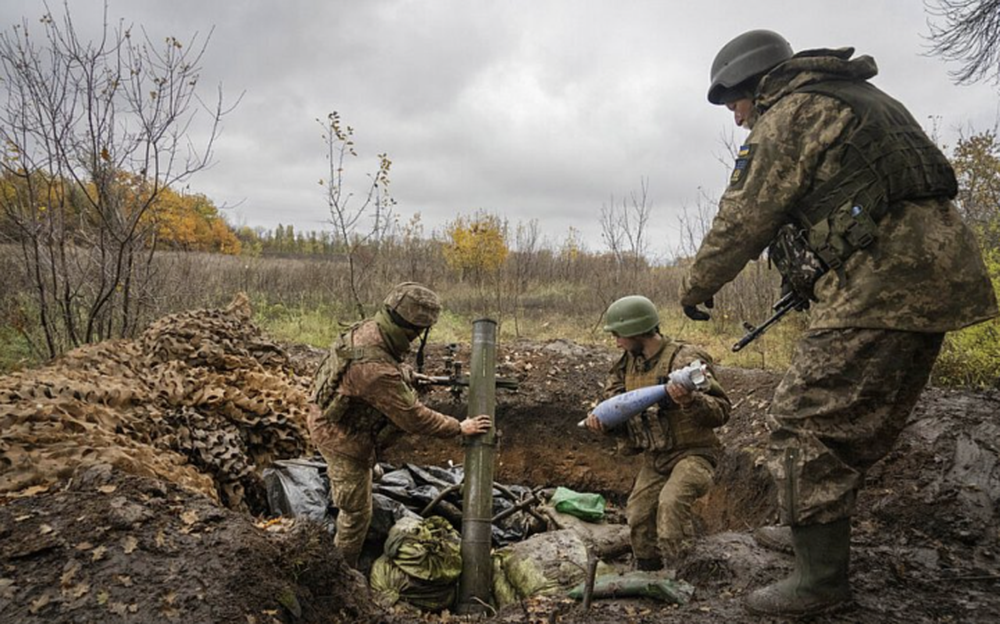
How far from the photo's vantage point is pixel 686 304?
2.95m

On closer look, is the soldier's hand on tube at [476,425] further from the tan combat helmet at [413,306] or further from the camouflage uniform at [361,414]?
the tan combat helmet at [413,306]

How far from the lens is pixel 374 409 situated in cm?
460

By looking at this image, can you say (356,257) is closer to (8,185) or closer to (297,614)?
(8,185)

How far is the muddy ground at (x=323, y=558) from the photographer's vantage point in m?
2.56

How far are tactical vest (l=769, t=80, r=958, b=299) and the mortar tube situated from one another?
8.25 feet

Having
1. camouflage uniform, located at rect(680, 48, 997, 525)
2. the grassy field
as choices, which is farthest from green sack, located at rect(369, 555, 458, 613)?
the grassy field

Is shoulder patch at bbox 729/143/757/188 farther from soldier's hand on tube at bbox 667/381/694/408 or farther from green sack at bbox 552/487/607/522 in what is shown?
green sack at bbox 552/487/607/522

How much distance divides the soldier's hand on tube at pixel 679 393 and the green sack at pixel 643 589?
98 centimetres

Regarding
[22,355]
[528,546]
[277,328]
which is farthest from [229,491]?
[277,328]

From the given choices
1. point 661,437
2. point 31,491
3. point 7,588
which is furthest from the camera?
point 661,437

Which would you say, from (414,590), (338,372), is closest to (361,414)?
(338,372)

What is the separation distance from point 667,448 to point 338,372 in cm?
222

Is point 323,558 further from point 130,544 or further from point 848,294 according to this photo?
point 848,294

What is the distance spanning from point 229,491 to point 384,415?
1.53 m
